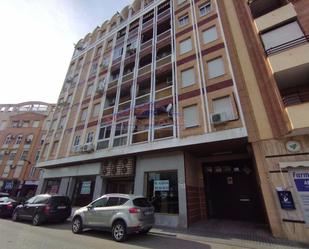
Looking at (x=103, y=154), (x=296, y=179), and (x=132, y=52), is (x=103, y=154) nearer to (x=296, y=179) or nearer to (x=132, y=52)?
(x=132, y=52)

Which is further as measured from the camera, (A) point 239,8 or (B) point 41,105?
(B) point 41,105

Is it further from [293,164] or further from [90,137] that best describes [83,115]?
[293,164]

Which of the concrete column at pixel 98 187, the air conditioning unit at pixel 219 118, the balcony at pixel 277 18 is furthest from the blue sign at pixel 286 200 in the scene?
the concrete column at pixel 98 187

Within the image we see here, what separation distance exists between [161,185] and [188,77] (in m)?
7.37

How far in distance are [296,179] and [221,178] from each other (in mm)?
5079

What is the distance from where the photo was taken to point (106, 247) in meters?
6.32

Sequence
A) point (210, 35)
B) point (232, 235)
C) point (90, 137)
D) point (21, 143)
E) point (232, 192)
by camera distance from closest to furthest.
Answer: point (232, 235), point (232, 192), point (210, 35), point (90, 137), point (21, 143)

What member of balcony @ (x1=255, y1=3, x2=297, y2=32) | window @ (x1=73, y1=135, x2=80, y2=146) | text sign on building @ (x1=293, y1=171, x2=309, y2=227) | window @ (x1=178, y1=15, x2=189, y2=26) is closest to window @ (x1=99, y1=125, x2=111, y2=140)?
window @ (x1=73, y1=135, x2=80, y2=146)

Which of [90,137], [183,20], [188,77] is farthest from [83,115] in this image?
[183,20]

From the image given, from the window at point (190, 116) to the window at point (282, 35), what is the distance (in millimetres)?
5057

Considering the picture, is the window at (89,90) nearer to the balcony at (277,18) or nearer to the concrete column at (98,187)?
the concrete column at (98,187)

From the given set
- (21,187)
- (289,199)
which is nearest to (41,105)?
(21,187)

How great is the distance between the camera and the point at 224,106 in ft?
34.7

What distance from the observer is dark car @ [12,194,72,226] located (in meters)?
10.7
